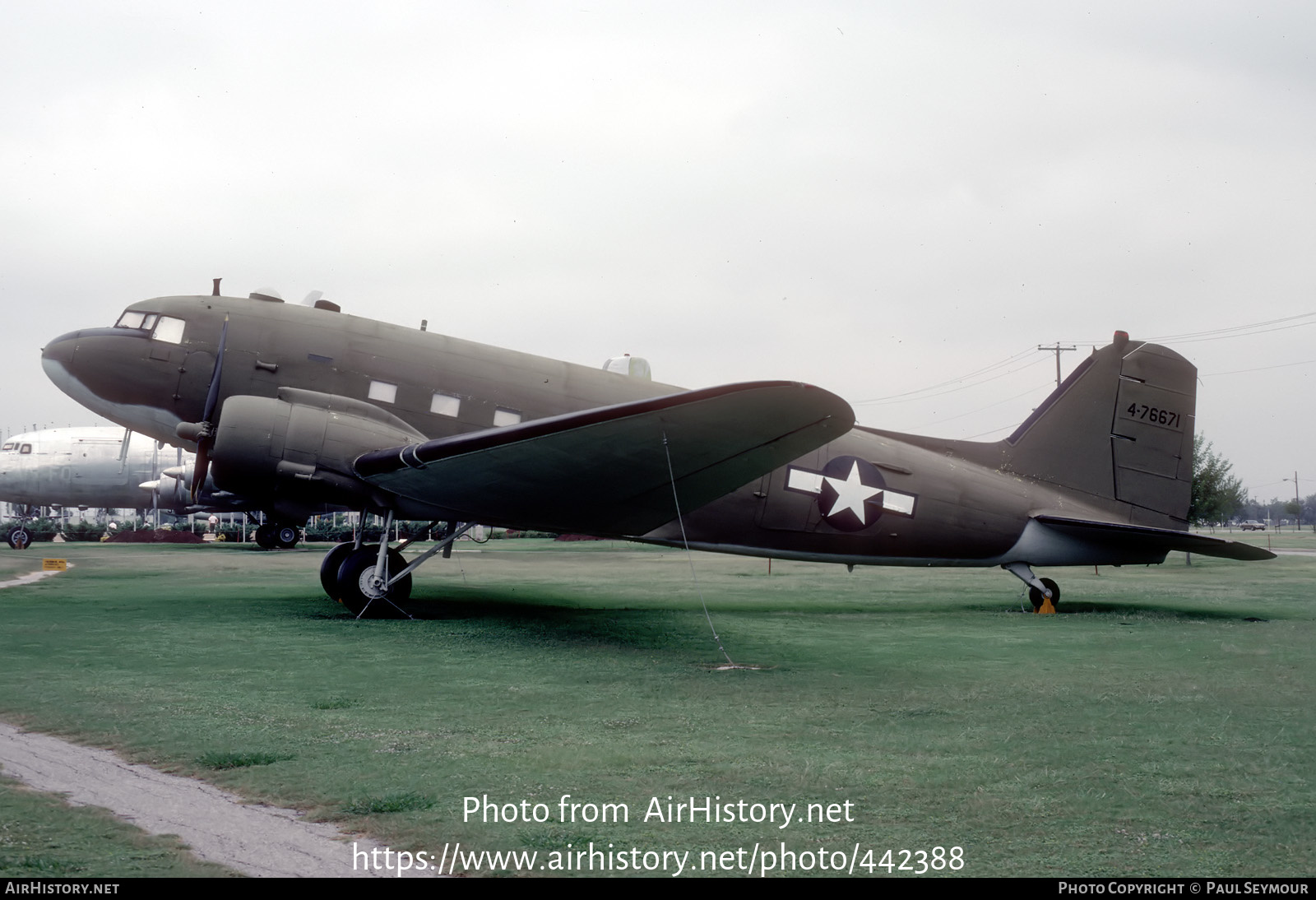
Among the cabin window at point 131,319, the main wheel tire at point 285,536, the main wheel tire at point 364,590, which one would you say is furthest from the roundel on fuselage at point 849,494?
the main wheel tire at point 285,536

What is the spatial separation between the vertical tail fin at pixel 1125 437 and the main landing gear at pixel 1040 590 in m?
1.62

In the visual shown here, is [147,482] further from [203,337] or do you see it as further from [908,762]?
[908,762]

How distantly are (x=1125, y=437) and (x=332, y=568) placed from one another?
1320cm

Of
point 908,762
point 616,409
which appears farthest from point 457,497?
point 908,762

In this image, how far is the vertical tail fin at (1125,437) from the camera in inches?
625

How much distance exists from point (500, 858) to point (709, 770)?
1619 millimetres

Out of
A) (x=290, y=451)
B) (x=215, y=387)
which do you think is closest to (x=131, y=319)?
(x=215, y=387)

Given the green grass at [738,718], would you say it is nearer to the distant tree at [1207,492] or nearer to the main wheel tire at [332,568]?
the main wheel tire at [332,568]

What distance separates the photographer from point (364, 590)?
1266 cm

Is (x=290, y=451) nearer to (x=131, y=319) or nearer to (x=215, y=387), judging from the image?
(x=215, y=387)

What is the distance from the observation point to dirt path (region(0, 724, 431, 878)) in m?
3.66

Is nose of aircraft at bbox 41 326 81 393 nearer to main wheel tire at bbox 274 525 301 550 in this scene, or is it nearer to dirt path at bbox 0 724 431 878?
dirt path at bbox 0 724 431 878

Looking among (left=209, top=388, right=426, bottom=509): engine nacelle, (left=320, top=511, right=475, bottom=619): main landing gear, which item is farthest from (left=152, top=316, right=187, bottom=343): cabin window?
(left=320, top=511, right=475, bottom=619): main landing gear
